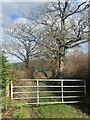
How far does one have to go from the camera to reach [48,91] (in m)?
4.95

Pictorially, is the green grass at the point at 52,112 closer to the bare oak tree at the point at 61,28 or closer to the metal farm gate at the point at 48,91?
the metal farm gate at the point at 48,91

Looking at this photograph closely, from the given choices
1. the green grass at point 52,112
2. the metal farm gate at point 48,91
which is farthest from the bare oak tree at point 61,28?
the green grass at point 52,112

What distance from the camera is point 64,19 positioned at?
6.23 metres

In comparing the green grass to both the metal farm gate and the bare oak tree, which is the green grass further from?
the bare oak tree

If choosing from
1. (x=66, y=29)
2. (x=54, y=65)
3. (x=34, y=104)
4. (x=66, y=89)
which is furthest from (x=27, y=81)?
(x=66, y=29)

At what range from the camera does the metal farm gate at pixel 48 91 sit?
4.66 meters

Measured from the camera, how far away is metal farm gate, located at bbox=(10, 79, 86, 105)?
466 cm

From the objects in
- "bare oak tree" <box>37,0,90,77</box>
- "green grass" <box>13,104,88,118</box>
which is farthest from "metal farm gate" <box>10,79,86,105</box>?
"bare oak tree" <box>37,0,90,77</box>

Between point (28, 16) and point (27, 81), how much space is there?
2.02 meters

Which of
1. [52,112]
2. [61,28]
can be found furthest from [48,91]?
[61,28]

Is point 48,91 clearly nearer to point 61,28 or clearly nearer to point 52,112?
point 52,112

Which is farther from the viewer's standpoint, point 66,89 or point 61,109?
point 66,89

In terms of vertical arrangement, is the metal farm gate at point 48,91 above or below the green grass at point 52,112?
above

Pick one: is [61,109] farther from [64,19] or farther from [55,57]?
[64,19]
